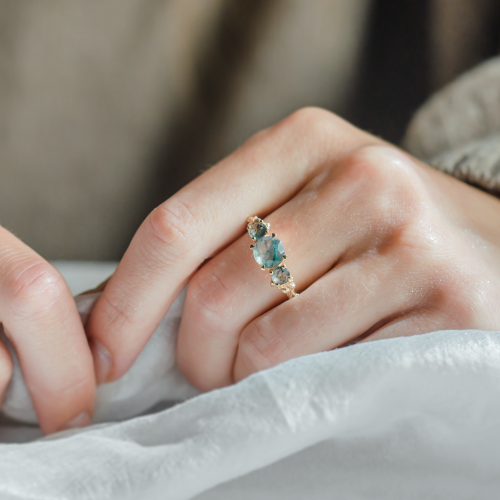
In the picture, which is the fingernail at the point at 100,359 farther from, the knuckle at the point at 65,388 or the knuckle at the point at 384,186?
the knuckle at the point at 384,186

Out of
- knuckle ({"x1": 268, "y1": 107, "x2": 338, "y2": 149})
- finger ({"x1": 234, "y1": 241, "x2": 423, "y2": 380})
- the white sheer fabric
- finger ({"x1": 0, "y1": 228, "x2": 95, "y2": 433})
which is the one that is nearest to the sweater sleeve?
knuckle ({"x1": 268, "y1": 107, "x2": 338, "y2": 149})

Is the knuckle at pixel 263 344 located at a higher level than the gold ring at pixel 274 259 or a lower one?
lower

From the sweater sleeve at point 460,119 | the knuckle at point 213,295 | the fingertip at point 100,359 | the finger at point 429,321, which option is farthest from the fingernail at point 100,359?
the sweater sleeve at point 460,119

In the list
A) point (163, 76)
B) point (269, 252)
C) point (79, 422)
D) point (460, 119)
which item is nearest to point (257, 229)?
point (269, 252)

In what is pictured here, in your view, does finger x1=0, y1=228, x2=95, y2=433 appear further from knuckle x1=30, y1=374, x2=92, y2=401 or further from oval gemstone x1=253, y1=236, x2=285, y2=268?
oval gemstone x1=253, y1=236, x2=285, y2=268

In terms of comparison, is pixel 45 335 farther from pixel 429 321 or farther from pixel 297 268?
pixel 429 321
